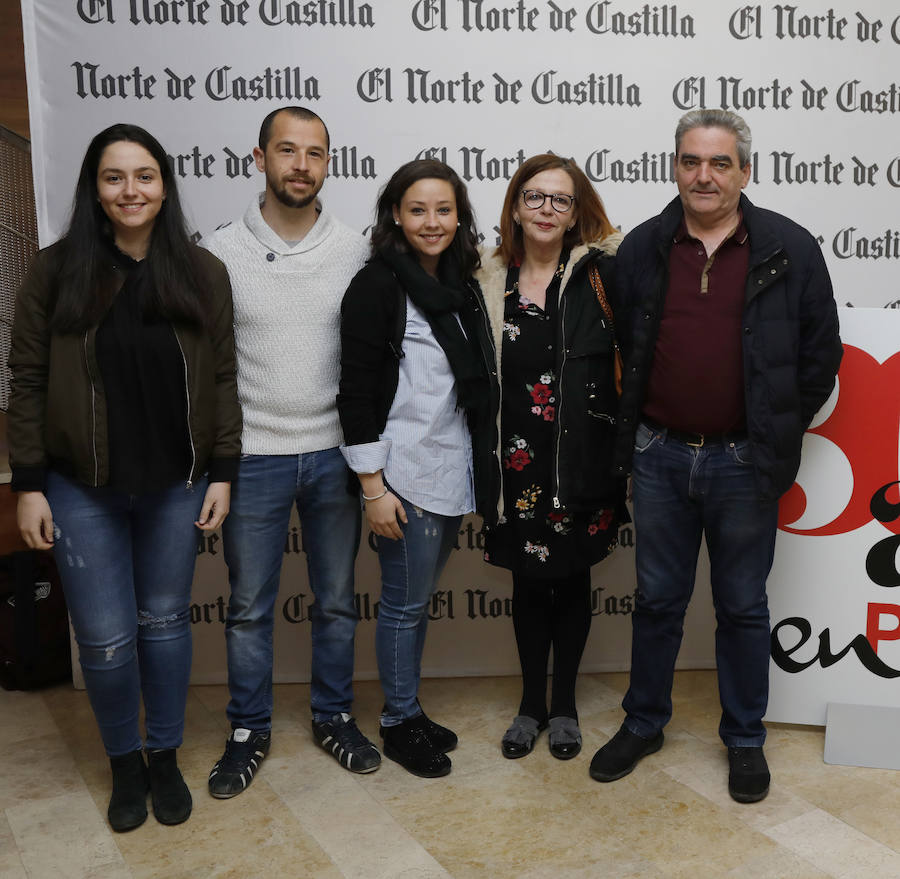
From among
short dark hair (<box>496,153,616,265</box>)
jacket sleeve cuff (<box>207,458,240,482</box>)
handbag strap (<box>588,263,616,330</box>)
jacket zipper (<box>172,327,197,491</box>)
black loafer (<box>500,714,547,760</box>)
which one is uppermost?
short dark hair (<box>496,153,616,265</box>)

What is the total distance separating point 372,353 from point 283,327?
22cm

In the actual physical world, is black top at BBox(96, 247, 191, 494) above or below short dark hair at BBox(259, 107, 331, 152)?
below

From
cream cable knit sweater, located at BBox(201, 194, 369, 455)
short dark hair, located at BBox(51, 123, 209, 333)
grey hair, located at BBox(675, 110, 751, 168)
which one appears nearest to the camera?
short dark hair, located at BBox(51, 123, 209, 333)

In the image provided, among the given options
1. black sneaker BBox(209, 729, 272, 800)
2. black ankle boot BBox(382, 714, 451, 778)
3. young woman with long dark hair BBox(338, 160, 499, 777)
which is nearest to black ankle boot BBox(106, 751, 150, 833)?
black sneaker BBox(209, 729, 272, 800)

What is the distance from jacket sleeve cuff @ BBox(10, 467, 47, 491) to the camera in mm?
1825

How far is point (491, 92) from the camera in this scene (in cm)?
267

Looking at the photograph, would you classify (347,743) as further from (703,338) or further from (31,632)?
(703,338)

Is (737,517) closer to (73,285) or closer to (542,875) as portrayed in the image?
(542,875)

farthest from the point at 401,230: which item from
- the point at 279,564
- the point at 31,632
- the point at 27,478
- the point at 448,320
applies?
the point at 31,632

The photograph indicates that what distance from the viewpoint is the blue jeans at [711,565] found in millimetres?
2029

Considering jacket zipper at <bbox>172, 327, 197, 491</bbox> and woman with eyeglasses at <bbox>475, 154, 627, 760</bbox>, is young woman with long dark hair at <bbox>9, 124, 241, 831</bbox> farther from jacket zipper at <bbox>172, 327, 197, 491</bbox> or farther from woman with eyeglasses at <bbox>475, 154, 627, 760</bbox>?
woman with eyeglasses at <bbox>475, 154, 627, 760</bbox>

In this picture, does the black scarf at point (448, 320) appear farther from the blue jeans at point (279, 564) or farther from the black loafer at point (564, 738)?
the black loafer at point (564, 738)

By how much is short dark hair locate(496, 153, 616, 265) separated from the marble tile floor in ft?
4.29

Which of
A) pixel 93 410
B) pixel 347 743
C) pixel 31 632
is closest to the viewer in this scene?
pixel 93 410
